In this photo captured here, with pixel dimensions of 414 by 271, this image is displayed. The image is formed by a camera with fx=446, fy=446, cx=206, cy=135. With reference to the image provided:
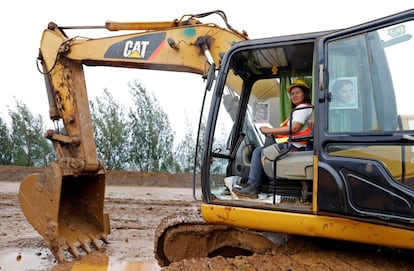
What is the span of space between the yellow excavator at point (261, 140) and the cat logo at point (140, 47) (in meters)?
0.01

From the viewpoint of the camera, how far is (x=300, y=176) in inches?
123

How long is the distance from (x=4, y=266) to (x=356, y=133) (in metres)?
3.99

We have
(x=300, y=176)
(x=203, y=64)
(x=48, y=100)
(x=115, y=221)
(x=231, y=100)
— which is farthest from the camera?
(x=115, y=221)

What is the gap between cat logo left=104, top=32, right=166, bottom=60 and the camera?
4.87 m

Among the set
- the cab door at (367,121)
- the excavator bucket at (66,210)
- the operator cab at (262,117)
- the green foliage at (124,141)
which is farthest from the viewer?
the green foliage at (124,141)

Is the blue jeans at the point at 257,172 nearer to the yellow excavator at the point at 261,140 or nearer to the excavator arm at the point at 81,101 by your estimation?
the yellow excavator at the point at 261,140

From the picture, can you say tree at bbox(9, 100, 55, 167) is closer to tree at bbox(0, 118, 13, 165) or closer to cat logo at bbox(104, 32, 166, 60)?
tree at bbox(0, 118, 13, 165)

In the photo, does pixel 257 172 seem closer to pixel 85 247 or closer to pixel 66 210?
pixel 85 247

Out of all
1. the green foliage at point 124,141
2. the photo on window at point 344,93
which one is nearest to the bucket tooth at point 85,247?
the photo on window at point 344,93

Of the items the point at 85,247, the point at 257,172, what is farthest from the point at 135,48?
the point at 85,247

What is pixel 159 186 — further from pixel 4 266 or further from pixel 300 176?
pixel 300 176

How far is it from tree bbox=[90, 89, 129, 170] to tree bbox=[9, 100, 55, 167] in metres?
3.73

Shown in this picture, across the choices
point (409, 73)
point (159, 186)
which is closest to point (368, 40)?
point (409, 73)

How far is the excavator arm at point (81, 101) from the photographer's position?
4684 millimetres
